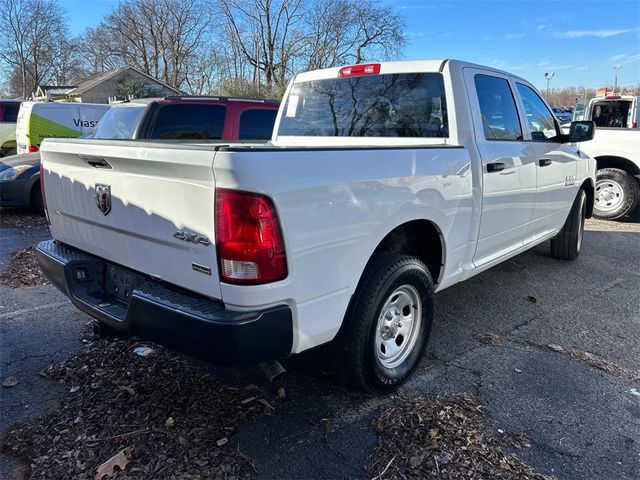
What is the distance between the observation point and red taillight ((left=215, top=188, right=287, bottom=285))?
2.02 meters

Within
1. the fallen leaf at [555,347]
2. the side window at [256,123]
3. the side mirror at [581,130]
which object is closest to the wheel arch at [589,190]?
the side mirror at [581,130]

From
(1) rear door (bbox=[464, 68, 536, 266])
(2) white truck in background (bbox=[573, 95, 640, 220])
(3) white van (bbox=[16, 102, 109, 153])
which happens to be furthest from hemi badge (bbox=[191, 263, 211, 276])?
(3) white van (bbox=[16, 102, 109, 153])

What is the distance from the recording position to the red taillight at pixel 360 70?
3785 millimetres

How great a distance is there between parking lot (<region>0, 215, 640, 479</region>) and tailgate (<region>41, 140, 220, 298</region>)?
875 mm

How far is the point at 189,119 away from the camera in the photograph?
7.36m

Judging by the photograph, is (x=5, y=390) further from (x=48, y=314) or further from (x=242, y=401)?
(x=242, y=401)

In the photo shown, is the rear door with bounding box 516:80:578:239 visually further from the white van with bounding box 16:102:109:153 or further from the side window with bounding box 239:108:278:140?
the white van with bounding box 16:102:109:153

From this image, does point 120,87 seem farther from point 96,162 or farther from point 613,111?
point 96,162

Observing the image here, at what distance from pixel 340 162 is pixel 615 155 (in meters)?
7.69

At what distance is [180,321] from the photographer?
7.08 feet

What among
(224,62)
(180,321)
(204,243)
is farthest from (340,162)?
(224,62)

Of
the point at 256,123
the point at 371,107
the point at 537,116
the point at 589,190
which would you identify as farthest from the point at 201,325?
the point at 256,123

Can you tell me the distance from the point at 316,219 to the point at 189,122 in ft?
18.9

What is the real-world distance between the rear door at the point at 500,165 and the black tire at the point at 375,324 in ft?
3.17
